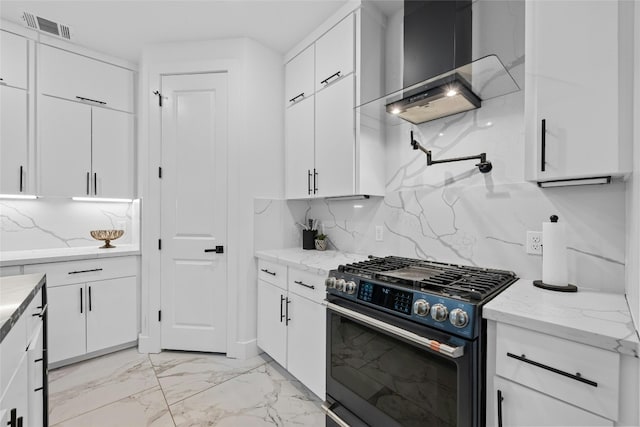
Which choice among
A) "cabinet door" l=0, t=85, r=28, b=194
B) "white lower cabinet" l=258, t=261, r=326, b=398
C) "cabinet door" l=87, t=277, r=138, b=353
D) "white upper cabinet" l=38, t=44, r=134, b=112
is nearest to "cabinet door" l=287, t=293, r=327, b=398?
"white lower cabinet" l=258, t=261, r=326, b=398

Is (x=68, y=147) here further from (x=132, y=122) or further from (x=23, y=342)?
(x=23, y=342)

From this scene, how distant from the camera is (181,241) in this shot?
8.69 ft

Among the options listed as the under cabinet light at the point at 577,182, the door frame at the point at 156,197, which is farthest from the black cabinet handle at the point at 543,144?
the door frame at the point at 156,197

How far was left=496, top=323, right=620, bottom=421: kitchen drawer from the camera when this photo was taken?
2.84ft

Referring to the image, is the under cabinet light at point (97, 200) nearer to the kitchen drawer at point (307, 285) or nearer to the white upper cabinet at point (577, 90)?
the kitchen drawer at point (307, 285)

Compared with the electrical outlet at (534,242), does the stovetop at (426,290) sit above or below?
below

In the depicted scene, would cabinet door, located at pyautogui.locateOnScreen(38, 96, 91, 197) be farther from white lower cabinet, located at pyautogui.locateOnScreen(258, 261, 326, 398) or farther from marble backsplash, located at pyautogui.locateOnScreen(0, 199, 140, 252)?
white lower cabinet, located at pyautogui.locateOnScreen(258, 261, 326, 398)

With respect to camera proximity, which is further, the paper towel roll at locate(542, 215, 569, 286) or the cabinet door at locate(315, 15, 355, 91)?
the cabinet door at locate(315, 15, 355, 91)

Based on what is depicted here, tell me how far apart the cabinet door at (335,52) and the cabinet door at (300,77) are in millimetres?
100

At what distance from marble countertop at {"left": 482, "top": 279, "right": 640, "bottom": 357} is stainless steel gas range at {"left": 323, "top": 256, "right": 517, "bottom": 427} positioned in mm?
85

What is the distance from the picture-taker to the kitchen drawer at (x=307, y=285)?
1.86 m

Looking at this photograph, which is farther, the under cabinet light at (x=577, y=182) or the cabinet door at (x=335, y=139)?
the cabinet door at (x=335, y=139)

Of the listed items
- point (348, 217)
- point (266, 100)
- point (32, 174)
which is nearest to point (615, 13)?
point (348, 217)

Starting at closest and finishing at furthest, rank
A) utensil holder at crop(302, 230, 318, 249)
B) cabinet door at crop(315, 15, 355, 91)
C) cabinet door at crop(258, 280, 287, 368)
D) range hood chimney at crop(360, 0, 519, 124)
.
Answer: range hood chimney at crop(360, 0, 519, 124)
cabinet door at crop(315, 15, 355, 91)
cabinet door at crop(258, 280, 287, 368)
utensil holder at crop(302, 230, 318, 249)
